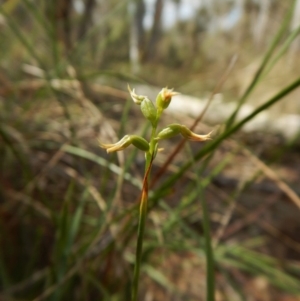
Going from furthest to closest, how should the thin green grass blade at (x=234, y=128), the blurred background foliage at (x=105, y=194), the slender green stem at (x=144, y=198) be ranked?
the blurred background foliage at (x=105, y=194)
the thin green grass blade at (x=234, y=128)
the slender green stem at (x=144, y=198)

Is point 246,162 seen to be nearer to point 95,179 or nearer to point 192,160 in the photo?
point 95,179

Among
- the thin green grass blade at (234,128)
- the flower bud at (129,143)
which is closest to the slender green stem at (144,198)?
the flower bud at (129,143)

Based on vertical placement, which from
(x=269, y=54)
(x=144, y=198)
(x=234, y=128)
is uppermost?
(x=269, y=54)

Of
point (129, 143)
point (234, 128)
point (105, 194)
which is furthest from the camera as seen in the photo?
point (105, 194)

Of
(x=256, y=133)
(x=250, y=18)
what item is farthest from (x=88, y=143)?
(x=250, y=18)

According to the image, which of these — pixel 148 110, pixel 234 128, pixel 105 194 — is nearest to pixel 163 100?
pixel 148 110

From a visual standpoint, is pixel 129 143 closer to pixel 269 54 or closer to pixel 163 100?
pixel 163 100

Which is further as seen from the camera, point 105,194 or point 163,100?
point 105,194

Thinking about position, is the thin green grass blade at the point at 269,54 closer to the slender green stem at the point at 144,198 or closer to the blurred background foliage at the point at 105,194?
the blurred background foliage at the point at 105,194

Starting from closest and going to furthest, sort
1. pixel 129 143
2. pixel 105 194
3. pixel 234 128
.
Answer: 1. pixel 129 143
2. pixel 234 128
3. pixel 105 194
